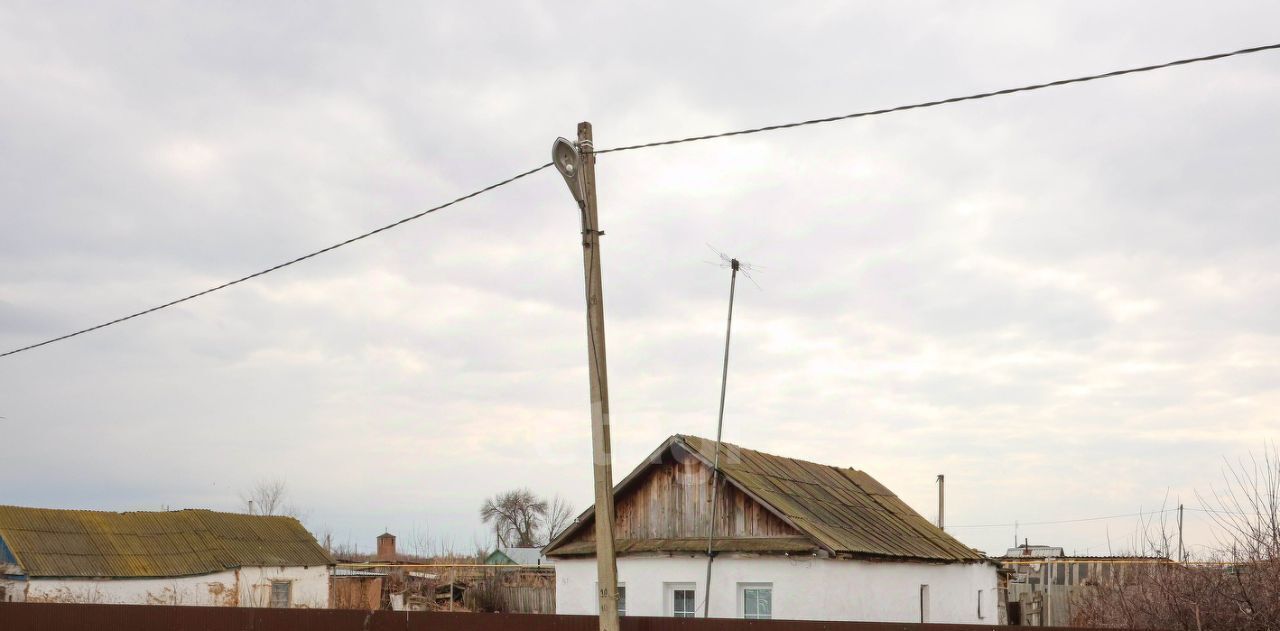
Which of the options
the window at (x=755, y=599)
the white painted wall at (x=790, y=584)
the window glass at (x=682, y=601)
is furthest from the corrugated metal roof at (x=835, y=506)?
the window glass at (x=682, y=601)

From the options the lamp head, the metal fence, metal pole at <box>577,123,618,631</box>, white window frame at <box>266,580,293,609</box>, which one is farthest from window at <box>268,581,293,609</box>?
the lamp head

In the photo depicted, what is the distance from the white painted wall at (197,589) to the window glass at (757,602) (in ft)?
59.6

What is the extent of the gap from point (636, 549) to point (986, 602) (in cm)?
1061

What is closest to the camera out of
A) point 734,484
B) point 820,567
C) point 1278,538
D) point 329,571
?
point 1278,538

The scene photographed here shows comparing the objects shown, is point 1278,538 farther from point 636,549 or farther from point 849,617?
point 636,549

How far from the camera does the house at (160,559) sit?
30.1 m

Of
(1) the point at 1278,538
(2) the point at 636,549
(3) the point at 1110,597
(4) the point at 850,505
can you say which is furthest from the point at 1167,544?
(4) the point at 850,505

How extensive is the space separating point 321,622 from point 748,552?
766 centimetres

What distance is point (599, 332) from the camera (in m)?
9.45

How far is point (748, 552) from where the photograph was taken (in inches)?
757

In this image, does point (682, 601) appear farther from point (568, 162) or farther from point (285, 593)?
point (285, 593)

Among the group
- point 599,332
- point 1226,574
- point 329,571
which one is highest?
point 599,332

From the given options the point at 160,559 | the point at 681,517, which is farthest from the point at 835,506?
the point at 160,559

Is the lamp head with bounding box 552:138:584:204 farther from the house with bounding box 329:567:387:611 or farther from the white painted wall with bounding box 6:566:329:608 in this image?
the house with bounding box 329:567:387:611
